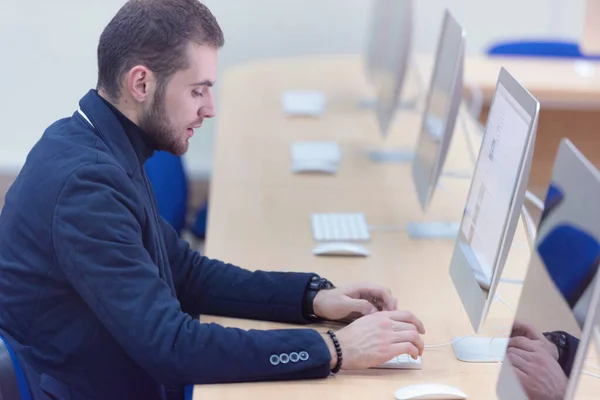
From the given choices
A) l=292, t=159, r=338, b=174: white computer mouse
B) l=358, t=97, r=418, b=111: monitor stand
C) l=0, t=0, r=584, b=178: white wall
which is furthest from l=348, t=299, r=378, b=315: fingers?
l=0, t=0, r=584, b=178: white wall

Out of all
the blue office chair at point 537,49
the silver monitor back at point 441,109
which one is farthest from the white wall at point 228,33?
the silver monitor back at point 441,109

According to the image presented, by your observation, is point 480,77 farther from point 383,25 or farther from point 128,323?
point 128,323

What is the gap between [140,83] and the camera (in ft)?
4.72

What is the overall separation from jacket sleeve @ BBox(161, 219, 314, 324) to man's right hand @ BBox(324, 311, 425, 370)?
0.65 feet

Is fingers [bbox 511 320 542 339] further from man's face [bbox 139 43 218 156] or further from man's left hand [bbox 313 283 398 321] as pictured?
man's face [bbox 139 43 218 156]

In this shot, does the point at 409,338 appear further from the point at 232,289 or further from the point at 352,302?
the point at 232,289

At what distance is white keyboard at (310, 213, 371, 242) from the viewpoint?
6.93 ft

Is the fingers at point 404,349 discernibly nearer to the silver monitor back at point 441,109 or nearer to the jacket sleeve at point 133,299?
the jacket sleeve at point 133,299

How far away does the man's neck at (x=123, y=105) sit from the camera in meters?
1.47

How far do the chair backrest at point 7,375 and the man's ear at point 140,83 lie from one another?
44 centimetres

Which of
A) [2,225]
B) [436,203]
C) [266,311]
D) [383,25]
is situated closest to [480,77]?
[383,25]

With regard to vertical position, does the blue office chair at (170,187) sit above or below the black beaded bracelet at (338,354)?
above

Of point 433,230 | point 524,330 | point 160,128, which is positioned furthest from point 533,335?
point 433,230

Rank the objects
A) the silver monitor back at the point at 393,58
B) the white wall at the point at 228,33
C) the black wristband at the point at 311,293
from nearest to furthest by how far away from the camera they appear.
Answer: the black wristband at the point at 311,293, the silver monitor back at the point at 393,58, the white wall at the point at 228,33
